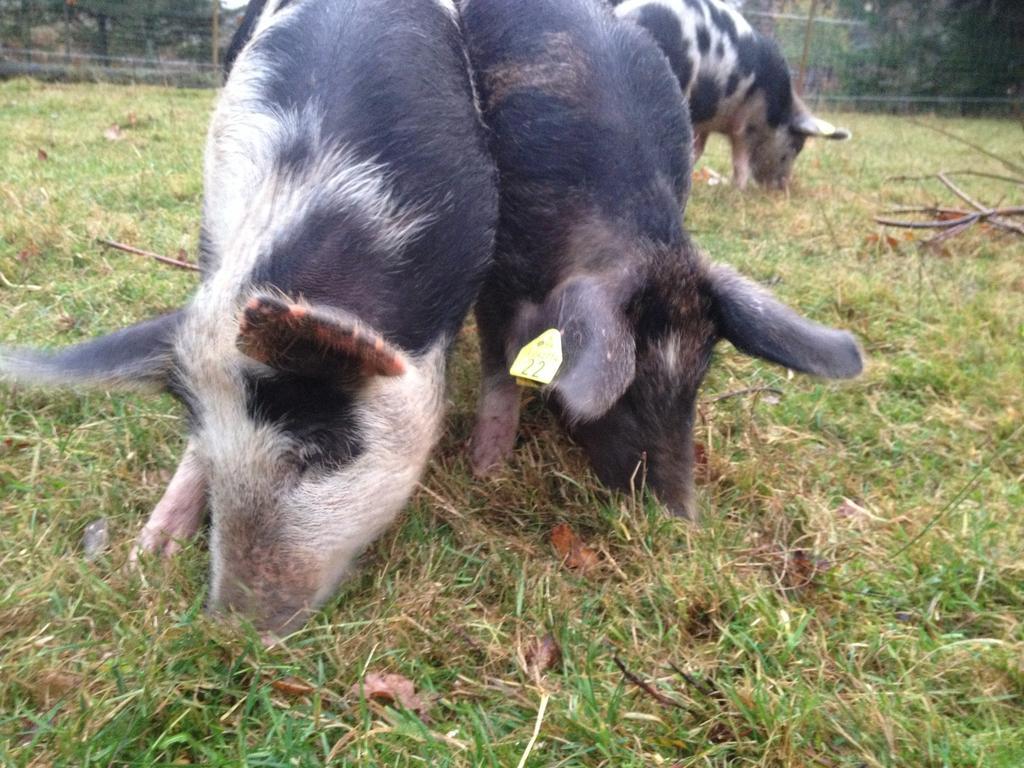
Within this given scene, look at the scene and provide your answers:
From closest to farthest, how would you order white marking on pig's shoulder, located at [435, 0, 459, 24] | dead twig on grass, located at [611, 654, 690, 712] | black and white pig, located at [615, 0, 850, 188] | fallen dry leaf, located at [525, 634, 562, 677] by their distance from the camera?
dead twig on grass, located at [611, 654, 690, 712]
fallen dry leaf, located at [525, 634, 562, 677]
white marking on pig's shoulder, located at [435, 0, 459, 24]
black and white pig, located at [615, 0, 850, 188]

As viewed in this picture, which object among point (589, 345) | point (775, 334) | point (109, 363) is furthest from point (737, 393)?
point (109, 363)

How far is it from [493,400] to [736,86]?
5568mm

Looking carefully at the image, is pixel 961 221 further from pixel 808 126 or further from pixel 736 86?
pixel 808 126

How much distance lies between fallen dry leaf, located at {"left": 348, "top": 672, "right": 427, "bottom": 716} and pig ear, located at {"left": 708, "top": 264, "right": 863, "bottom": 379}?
53.7 inches

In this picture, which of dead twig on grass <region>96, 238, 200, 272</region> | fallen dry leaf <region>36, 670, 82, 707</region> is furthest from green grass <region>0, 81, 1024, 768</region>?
dead twig on grass <region>96, 238, 200, 272</region>

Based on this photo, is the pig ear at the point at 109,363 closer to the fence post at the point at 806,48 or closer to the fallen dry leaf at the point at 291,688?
the fallen dry leaf at the point at 291,688

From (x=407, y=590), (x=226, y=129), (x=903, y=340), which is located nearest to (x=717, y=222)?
(x=903, y=340)

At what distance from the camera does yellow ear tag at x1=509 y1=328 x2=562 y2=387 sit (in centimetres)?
231

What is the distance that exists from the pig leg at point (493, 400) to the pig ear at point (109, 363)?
111cm

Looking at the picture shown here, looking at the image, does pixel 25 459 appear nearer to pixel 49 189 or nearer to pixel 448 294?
pixel 448 294

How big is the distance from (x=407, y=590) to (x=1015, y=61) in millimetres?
17533

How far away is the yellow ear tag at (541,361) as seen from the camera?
7.58 feet

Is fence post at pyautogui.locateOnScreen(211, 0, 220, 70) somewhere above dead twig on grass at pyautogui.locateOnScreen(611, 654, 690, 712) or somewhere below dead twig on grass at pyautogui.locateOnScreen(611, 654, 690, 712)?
below

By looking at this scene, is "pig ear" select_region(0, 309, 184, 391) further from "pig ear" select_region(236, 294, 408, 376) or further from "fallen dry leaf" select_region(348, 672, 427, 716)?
"fallen dry leaf" select_region(348, 672, 427, 716)
